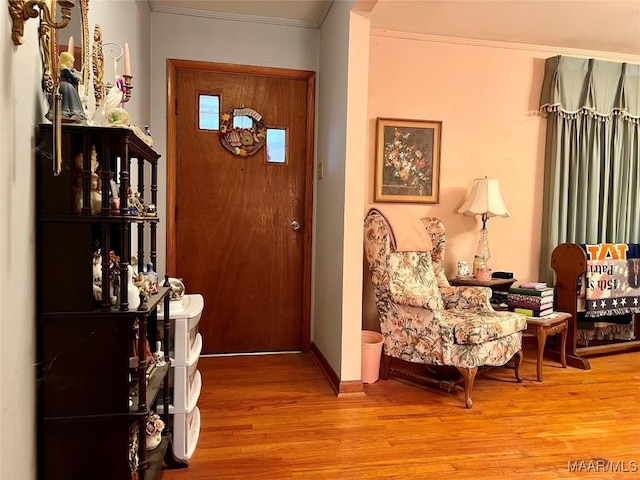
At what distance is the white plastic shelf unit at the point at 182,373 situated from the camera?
1791 mm

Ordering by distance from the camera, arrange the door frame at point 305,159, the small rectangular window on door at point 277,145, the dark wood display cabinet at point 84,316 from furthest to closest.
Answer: the small rectangular window on door at point 277,145 → the door frame at point 305,159 → the dark wood display cabinet at point 84,316

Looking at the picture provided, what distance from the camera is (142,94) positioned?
8.81ft

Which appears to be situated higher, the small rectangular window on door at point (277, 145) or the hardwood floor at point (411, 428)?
the small rectangular window on door at point (277, 145)

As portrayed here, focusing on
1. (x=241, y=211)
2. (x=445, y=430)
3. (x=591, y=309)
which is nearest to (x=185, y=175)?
(x=241, y=211)

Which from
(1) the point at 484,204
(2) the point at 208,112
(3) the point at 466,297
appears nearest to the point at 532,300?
(3) the point at 466,297

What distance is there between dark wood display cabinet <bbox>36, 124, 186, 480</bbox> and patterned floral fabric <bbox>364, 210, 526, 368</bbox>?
5.59ft

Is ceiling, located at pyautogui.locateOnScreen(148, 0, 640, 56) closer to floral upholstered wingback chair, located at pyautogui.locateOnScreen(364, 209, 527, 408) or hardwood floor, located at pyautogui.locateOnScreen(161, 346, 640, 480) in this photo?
floral upholstered wingback chair, located at pyautogui.locateOnScreen(364, 209, 527, 408)

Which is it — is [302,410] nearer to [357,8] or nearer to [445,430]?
[445,430]

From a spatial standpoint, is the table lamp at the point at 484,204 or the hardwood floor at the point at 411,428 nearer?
the hardwood floor at the point at 411,428

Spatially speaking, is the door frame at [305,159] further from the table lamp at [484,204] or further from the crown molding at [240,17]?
the table lamp at [484,204]

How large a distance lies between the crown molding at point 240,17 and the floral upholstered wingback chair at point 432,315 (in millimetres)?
1459

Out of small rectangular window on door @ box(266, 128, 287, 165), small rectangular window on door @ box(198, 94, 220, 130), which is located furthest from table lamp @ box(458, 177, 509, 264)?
small rectangular window on door @ box(198, 94, 220, 130)

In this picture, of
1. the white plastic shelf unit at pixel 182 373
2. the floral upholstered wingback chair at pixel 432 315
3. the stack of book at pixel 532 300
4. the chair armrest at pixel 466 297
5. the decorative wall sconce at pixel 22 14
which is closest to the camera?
the decorative wall sconce at pixel 22 14

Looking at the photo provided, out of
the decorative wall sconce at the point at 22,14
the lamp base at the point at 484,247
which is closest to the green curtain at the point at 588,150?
the lamp base at the point at 484,247
